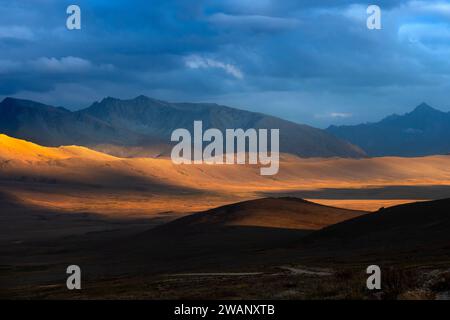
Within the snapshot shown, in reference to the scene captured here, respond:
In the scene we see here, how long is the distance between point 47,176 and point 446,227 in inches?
5421

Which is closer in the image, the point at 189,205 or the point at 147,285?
the point at 147,285

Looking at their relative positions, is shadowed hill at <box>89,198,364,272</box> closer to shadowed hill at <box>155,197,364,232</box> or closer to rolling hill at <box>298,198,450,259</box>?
shadowed hill at <box>155,197,364,232</box>

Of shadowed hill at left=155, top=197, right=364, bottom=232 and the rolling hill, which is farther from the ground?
shadowed hill at left=155, top=197, right=364, bottom=232

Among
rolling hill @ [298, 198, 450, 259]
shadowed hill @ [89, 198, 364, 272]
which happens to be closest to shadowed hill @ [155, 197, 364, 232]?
shadowed hill @ [89, 198, 364, 272]

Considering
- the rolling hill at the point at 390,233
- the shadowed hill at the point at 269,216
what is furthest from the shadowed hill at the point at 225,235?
the rolling hill at the point at 390,233

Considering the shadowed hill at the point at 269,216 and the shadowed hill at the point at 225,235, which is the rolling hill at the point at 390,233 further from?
the shadowed hill at the point at 269,216

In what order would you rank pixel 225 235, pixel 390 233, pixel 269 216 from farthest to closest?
1. pixel 269 216
2. pixel 225 235
3. pixel 390 233

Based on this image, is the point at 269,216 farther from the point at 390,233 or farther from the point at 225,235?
the point at 390,233

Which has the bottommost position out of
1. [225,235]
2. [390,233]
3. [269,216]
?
[390,233]

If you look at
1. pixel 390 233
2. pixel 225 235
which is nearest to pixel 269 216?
pixel 225 235

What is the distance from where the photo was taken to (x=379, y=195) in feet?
495
